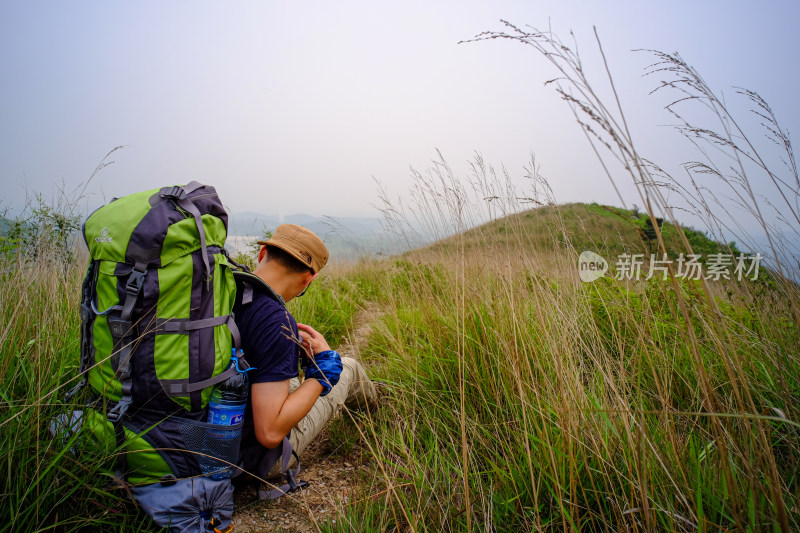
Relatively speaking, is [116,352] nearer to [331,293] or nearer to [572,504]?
[572,504]

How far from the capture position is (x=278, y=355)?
1741mm

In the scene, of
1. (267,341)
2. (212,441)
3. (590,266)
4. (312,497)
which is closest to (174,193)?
(267,341)

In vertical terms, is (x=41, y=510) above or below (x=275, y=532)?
above

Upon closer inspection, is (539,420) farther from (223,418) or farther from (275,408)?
(223,418)

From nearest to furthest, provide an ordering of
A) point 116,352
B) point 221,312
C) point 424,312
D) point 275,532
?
point 116,352, point 221,312, point 275,532, point 424,312

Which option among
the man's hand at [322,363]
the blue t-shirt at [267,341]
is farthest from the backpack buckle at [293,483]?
the blue t-shirt at [267,341]

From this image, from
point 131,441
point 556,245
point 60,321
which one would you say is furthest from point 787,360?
point 60,321

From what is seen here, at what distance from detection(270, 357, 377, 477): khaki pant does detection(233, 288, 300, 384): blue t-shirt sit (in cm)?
51

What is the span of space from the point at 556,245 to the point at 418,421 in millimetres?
1403

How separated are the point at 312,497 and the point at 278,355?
929 millimetres

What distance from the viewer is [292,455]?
7.14 ft

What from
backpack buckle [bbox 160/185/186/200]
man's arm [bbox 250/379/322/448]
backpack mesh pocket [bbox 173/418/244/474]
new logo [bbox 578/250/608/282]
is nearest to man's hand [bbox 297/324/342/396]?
man's arm [bbox 250/379/322/448]

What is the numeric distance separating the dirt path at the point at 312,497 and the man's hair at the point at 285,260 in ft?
3.30

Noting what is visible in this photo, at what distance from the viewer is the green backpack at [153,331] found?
4.91ft
